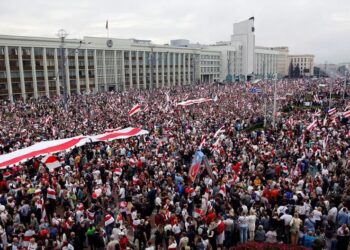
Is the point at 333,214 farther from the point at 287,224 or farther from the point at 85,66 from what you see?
the point at 85,66

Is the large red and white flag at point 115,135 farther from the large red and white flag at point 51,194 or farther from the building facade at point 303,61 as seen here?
the building facade at point 303,61

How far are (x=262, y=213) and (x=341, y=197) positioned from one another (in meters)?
3.24

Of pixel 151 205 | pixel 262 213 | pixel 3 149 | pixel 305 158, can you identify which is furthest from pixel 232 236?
pixel 3 149

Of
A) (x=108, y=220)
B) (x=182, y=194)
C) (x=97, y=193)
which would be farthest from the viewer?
(x=182, y=194)

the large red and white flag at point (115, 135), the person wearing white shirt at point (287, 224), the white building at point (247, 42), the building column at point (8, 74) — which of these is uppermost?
the white building at point (247, 42)

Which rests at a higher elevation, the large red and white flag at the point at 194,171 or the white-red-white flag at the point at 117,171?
the large red and white flag at the point at 194,171

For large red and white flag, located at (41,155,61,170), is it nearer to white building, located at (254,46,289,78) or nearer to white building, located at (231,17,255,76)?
white building, located at (254,46,289,78)

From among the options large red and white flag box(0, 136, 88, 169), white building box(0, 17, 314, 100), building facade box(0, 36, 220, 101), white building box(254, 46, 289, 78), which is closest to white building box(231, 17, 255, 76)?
white building box(0, 17, 314, 100)

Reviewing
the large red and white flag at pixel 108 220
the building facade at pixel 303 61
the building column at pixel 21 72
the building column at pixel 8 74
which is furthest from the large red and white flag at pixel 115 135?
the building facade at pixel 303 61

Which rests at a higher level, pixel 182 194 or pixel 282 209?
pixel 282 209

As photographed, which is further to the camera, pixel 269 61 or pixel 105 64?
pixel 269 61

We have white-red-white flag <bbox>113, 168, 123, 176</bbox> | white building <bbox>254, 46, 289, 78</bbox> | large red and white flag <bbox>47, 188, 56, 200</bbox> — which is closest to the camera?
large red and white flag <bbox>47, 188, 56, 200</bbox>

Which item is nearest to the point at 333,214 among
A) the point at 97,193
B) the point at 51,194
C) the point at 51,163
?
the point at 97,193

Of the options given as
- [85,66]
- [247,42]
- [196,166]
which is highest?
[247,42]
